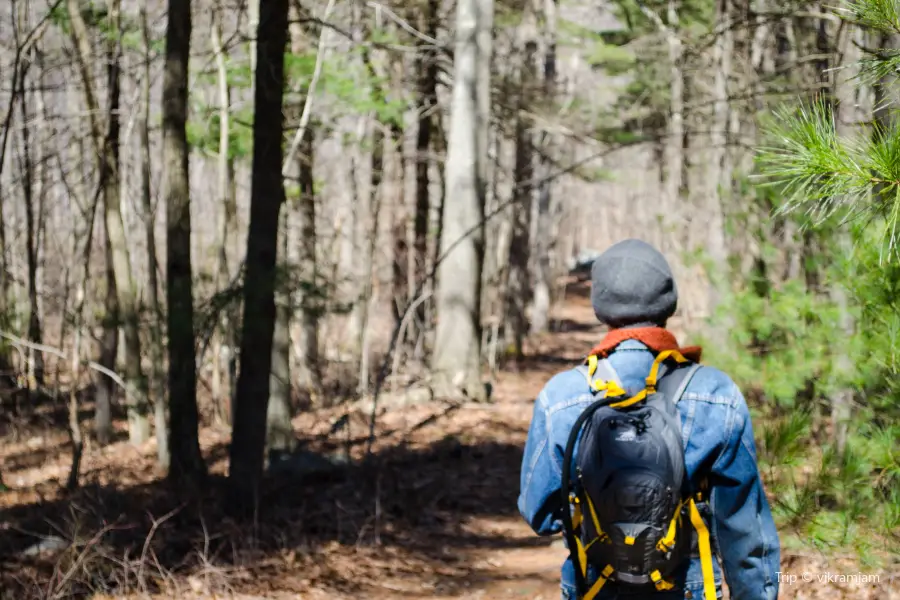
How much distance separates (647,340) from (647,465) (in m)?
0.37

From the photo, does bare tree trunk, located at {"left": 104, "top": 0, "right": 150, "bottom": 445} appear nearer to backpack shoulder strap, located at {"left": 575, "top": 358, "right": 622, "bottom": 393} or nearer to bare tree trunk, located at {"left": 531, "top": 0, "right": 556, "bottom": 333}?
bare tree trunk, located at {"left": 531, "top": 0, "right": 556, "bottom": 333}

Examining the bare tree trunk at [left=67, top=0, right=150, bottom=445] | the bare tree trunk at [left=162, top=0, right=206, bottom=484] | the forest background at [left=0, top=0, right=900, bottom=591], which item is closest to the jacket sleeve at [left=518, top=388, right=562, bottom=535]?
the forest background at [left=0, top=0, right=900, bottom=591]

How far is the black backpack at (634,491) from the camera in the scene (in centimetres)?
244

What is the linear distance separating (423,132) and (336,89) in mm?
5363

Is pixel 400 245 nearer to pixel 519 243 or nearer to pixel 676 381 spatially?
Answer: pixel 519 243

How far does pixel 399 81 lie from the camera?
14.7m

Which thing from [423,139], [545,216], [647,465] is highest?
[423,139]

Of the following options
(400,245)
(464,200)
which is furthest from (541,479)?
(400,245)

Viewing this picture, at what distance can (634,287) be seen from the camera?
266 cm

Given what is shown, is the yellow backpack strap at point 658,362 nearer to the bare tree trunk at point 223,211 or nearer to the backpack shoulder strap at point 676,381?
the backpack shoulder strap at point 676,381

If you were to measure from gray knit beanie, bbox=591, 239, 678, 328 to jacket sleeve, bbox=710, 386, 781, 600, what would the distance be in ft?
1.11

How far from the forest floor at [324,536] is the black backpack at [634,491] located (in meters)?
3.54

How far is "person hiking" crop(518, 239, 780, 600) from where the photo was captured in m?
2.45

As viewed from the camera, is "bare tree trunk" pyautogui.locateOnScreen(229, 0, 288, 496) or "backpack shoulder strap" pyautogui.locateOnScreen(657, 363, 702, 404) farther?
"bare tree trunk" pyautogui.locateOnScreen(229, 0, 288, 496)
